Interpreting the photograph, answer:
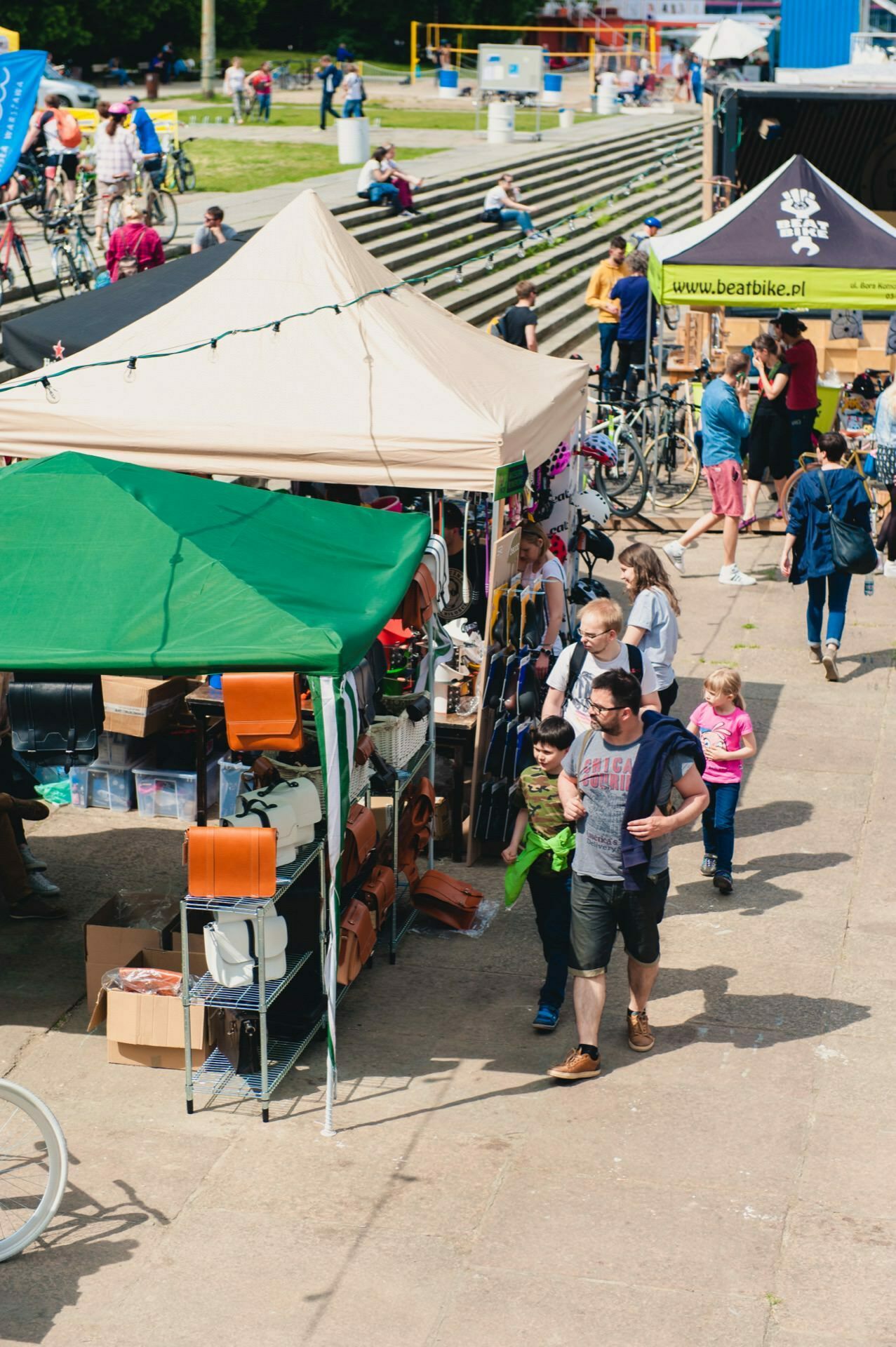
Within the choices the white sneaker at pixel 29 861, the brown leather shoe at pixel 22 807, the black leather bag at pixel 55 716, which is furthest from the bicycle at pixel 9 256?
the black leather bag at pixel 55 716

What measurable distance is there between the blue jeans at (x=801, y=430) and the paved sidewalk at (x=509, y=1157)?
6.75 metres

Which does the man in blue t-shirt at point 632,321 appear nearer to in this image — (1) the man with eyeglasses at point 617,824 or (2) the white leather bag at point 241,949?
(1) the man with eyeglasses at point 617,824

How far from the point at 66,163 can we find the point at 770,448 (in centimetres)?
1388

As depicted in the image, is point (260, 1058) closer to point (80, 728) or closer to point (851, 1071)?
point (80, 728)

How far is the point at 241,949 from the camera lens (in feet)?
22.4

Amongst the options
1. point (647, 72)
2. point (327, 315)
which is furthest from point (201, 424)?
point (647, 72)

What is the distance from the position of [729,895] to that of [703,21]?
78.4 m

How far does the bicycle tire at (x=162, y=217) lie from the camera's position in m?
24.6

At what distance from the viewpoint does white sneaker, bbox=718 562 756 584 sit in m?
14.3

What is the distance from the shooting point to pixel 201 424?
360 inches

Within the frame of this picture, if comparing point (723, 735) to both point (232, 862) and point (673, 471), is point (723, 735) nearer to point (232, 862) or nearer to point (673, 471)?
point (232, 862)

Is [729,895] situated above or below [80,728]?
below

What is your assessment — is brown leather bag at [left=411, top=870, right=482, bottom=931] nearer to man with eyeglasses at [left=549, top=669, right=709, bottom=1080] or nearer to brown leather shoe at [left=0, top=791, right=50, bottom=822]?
man with eyeglasses at [left=549, top=669, right=709, bottom=1080]

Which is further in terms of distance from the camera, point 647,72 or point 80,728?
point 647,72
